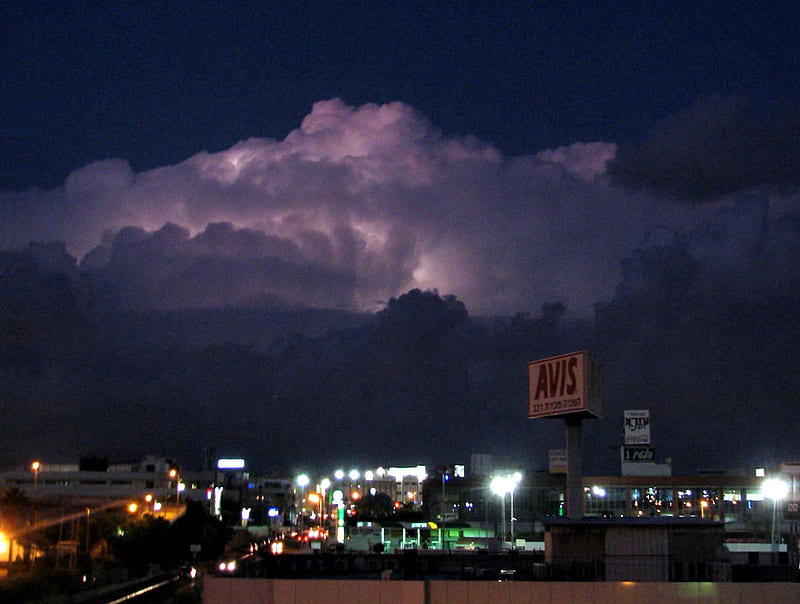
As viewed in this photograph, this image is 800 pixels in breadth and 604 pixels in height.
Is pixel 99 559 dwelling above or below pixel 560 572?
below

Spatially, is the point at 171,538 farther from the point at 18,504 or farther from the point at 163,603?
the point at 163,603

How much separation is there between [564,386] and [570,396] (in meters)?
0.77

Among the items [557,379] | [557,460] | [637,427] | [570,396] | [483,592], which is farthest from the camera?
[637,427]

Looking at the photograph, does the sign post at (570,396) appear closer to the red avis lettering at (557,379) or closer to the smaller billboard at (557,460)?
the red avis lettering at (557,379)

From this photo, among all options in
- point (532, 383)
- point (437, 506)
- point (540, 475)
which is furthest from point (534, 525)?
point (532, 383)

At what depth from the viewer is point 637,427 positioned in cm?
14262

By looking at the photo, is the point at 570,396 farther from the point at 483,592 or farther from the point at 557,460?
the point at 557,460

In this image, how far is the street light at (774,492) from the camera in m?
97.7

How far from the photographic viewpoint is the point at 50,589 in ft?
238

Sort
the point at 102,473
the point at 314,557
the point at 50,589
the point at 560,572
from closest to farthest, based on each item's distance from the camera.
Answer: the point at 560,572
the point at 314,557
the point at 50,589
the point at 102,473

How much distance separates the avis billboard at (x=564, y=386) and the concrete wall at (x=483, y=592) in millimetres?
17565

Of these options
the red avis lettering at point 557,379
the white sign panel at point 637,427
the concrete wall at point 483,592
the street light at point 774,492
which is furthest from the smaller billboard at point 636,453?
the concrete wall at point 483,592

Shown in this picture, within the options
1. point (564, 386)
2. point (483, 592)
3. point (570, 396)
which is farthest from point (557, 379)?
point (483, 592)

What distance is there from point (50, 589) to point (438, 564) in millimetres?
42524
